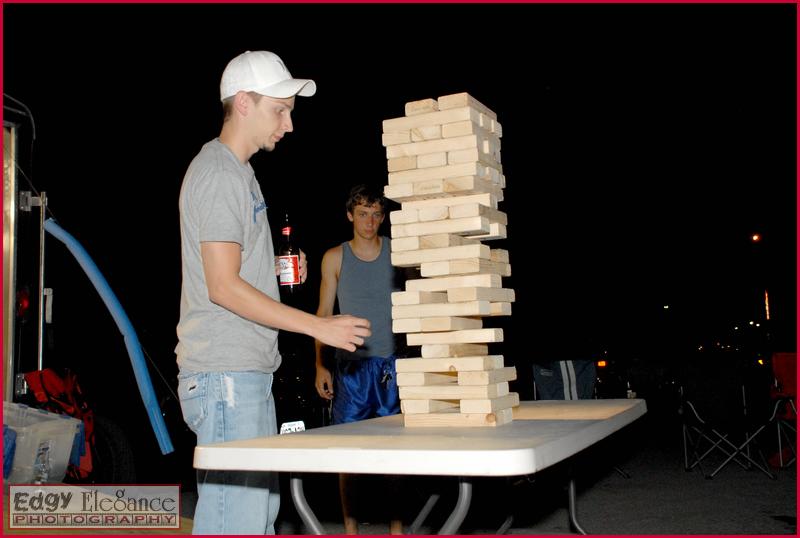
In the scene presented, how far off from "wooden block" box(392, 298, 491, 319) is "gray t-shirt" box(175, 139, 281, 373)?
40 centimetres

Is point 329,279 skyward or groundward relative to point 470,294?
skyward

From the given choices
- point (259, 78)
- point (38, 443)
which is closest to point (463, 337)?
point (259, 78)

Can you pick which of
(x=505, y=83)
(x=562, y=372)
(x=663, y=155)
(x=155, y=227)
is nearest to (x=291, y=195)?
(x=155, y=227)

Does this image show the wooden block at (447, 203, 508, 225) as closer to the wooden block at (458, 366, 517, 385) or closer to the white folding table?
the wooden block at (458, 366, 517, 385)

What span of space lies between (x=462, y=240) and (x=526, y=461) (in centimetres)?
108

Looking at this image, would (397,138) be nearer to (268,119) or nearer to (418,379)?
(268,119)

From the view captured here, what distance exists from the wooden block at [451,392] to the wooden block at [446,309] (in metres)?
0.21

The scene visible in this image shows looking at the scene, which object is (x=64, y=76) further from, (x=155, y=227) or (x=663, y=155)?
(x=663, y=155)

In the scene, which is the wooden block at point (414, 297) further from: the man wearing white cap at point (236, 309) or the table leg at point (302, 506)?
the table leg at point (302, 506)

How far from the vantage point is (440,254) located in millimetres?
2273

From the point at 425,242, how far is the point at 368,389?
1.52m

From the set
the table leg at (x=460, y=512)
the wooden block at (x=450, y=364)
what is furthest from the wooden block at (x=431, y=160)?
the table leg at (x=460, y=512)

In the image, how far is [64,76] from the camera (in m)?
6.67

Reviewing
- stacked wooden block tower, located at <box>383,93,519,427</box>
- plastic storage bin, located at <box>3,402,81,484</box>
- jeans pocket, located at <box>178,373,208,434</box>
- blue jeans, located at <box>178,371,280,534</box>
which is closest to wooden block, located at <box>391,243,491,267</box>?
stacked wooden block tower, located at <box>383,93,519,427</box>
